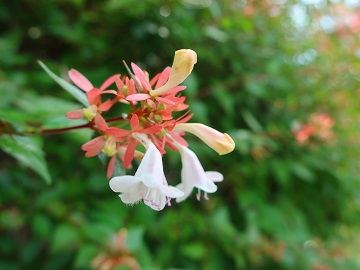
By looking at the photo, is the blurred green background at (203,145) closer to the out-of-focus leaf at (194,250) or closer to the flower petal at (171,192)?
the out-of-focus leaf at (194,250)

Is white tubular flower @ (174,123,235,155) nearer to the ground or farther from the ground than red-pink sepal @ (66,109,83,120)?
farther from the ground

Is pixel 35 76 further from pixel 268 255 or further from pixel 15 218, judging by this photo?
pixel 268 255

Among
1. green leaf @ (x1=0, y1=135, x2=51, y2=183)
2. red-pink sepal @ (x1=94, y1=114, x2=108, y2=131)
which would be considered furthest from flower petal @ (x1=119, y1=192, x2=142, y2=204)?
green leaf @ (x1=0, y1=135, x2=51, y2=183)

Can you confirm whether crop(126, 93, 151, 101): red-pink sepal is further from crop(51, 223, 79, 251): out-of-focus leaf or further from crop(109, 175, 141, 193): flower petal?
crop(51, 223, 79, 251): out-of-focus leaf

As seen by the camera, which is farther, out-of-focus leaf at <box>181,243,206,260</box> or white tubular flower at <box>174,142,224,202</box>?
out-of-focus leaf at <box>181,243,206,260</box>

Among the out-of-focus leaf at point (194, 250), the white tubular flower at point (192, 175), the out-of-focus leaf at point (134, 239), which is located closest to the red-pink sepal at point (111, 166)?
the white tubular flower at point (192, 175)

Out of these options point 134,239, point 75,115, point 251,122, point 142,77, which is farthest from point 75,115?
point 251,122
